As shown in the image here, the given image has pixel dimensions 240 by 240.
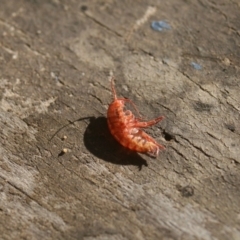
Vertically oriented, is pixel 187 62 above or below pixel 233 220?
above

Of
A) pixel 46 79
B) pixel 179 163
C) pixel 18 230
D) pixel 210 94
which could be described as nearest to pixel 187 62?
pixel 210 94

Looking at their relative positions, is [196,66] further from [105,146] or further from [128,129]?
[105,146]

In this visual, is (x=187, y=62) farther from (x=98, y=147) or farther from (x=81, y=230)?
(x=81, y=230)

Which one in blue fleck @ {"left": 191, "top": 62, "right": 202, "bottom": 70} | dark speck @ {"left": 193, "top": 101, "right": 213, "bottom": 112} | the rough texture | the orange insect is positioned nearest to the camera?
the rough texture

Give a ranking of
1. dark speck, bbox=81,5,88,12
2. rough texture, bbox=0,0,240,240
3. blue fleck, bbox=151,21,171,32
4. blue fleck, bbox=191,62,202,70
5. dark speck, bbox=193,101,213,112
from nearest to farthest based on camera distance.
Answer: rough texture, bbox=0,0,240,240 → dark speck, bbox=193,101,213,112 → blue fleck, bbox=191,62,202,70 → blue fleck, bbox=151,21,171,32 → dark speck, bbox=81,5,88,12

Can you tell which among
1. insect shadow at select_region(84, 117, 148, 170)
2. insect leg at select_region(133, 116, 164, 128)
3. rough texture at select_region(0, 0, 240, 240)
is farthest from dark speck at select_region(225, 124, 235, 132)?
insect shadow at select_region(84, 117, 148, 170)

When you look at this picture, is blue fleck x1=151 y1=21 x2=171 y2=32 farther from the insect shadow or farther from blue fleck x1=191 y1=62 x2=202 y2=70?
the insect shadow

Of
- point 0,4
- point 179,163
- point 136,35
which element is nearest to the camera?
point 179,163
